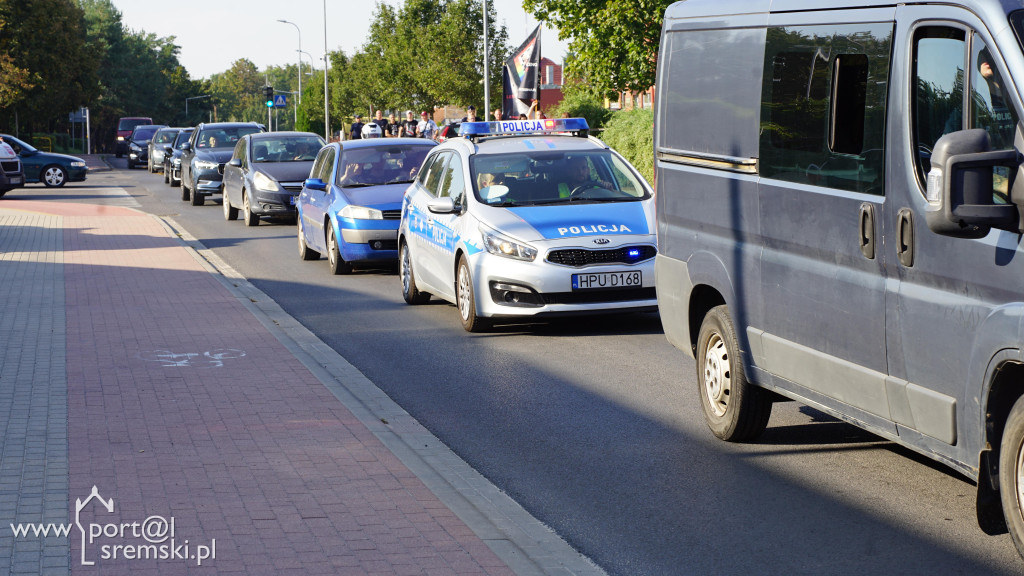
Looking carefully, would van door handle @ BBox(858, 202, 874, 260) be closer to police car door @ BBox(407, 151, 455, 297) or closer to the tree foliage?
police car door @ BBox(407, 151, 455, 297)

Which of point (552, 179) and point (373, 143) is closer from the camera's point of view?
point (552, 179)

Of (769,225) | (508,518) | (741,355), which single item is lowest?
(508,518)

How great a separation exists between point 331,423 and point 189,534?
88.5 inches

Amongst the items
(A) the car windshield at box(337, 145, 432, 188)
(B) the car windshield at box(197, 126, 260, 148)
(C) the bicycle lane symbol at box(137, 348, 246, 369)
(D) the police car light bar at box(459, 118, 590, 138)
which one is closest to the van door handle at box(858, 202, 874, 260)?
(C) the bicycle lane symbol at box(137, 348, 246, 369)

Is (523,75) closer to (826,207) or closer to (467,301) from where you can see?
(467,301)

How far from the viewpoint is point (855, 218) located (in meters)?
5.52

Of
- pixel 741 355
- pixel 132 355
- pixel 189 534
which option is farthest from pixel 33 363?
pixel 741 355

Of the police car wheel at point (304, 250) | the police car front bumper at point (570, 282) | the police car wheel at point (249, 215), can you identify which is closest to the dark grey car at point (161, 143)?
the police car wheel at point (249, 215)

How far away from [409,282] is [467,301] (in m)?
2.11

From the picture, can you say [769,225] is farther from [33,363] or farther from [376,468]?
[33,363]

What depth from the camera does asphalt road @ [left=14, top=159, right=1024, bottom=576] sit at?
520 cm

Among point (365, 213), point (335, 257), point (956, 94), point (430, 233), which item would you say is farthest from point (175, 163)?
point (956, 94)

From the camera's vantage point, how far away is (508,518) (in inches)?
220

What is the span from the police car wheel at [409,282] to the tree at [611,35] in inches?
718
